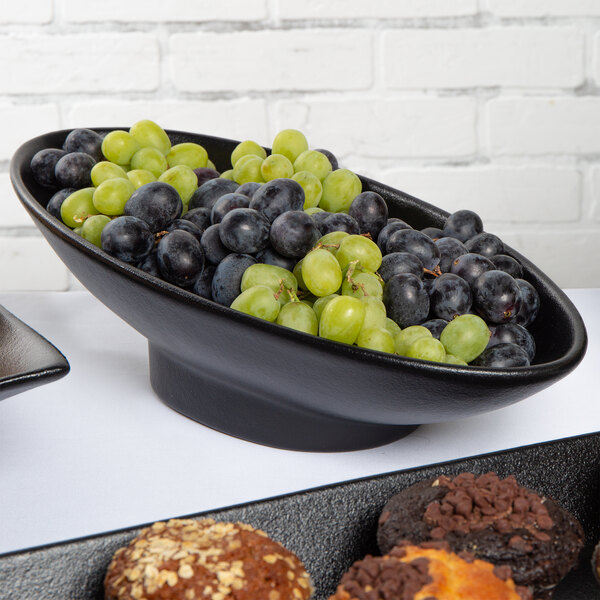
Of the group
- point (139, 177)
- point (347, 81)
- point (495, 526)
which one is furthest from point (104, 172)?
point (347, 81)

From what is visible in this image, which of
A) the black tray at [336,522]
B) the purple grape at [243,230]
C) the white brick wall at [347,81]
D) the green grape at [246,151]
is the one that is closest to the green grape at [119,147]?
the green grape at [246,151]

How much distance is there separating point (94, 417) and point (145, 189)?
0.24 m

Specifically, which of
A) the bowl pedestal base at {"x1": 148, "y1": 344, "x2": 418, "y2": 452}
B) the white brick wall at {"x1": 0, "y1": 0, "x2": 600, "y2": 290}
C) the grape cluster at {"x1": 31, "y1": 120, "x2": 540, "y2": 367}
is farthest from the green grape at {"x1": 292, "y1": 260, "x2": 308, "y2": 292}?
the white brick wall at {"x1": 0, "y1": 0, "x2": 600, "y2": 290}

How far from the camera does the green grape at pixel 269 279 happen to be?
680 mm

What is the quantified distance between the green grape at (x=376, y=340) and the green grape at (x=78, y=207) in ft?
0.97

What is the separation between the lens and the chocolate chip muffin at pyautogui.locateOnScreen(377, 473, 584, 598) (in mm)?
564

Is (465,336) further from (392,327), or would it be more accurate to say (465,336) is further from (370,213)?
(370,213)

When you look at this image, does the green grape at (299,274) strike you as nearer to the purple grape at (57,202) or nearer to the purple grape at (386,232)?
the purple grape at (386,232)

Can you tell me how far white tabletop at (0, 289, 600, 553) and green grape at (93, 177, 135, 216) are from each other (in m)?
0.20

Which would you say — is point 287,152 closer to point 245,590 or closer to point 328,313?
point 328,313

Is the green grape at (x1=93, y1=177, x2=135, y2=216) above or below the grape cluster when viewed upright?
above

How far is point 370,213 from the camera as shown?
2.66 feet

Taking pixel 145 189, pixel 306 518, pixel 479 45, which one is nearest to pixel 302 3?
pixel 479 45

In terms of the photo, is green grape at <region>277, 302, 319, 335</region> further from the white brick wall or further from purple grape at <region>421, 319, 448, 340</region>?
the white brick wall
